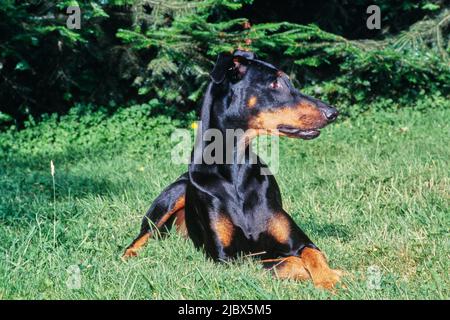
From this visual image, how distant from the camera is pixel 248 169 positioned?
3580mm

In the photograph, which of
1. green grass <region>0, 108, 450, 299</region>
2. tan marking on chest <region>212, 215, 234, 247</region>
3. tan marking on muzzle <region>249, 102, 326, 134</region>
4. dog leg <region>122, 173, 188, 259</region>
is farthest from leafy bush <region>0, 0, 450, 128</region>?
tan marking on chest <region>212, 215, 234, 247</region>

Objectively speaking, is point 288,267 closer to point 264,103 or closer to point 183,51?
point 264,103

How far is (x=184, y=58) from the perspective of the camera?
8570mm

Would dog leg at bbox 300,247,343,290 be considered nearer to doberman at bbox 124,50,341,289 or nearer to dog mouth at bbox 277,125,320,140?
doberman at bbox 124,50,341,289

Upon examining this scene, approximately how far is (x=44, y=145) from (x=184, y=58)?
232 centimetres

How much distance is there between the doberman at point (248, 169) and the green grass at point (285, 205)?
0.17 m

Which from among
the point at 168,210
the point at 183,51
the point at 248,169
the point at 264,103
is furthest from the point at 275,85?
the point at 183,51

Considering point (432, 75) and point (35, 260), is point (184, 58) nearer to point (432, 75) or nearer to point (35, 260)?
point (432, 75)

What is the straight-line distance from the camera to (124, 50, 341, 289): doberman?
3.45 m

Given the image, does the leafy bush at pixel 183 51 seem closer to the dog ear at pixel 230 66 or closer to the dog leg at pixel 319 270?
the dog ear at pixel 230 66

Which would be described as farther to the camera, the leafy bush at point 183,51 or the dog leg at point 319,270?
the leafy bush at point 183,51

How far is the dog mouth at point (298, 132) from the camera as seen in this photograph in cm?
338

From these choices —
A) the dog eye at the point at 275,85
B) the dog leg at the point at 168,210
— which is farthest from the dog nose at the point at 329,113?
the dog leg at the point at 168,210

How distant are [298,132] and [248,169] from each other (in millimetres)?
356
